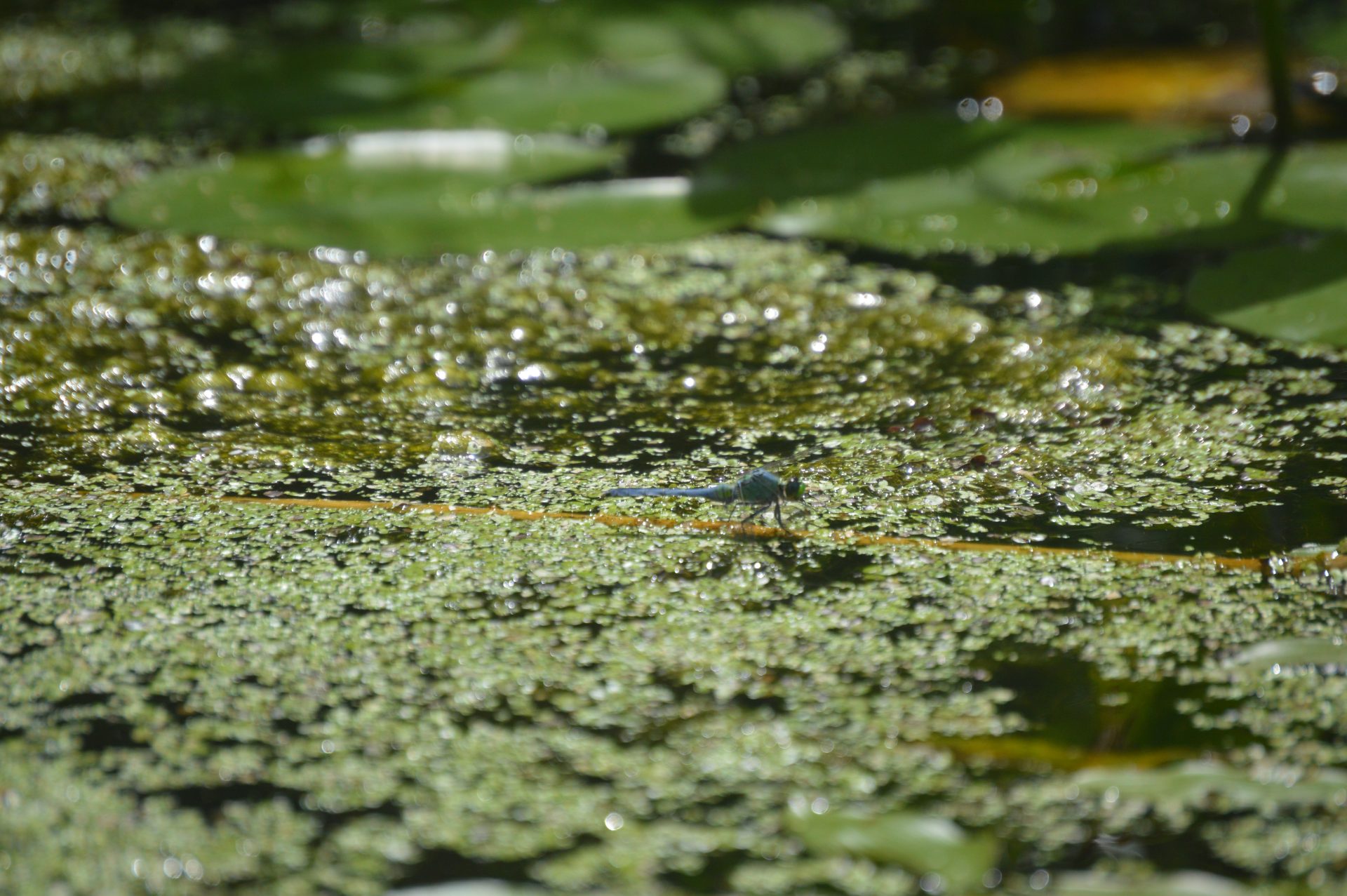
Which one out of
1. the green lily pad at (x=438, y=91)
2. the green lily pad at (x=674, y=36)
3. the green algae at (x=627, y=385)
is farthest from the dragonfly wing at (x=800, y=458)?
the green lily pad at (x=674, y=36)

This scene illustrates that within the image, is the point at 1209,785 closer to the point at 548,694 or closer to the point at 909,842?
the point at 909,842

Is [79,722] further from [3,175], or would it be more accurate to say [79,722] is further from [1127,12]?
[1127,12]

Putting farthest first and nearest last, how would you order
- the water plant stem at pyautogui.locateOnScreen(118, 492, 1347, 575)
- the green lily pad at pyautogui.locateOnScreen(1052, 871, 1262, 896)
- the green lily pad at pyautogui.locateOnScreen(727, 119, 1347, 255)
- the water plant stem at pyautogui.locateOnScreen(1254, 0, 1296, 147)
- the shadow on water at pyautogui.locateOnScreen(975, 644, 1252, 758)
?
the water plant stem at pyautogui.locateOnScreen(1254, 0, 1296, 147), the green lily pad at pyautogui.locateOnScreen(727, 119, 1347, 255), the water plant stem at pyautogui.locateOnScreen(118, 492, 1347, 575), the shadow on water at pyautogui.locateOnScreen(975, 644, 1252, 758), the green lily pad at pyautogui.locateOnScreen(1052, 871, 1262, 896)

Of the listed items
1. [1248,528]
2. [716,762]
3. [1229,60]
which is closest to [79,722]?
[716,762]

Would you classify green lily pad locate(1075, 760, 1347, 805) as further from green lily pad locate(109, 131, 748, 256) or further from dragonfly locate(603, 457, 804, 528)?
green lily pad locate(109, 131, 748, 256)

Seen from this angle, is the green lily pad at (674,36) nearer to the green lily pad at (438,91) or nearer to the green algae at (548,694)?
the green lily pad at (438,91)

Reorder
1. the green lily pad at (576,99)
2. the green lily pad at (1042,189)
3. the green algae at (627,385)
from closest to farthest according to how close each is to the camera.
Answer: the green algae at (627,385) → the green lily pad at (1042,189) → the green lily pad at (576,99)

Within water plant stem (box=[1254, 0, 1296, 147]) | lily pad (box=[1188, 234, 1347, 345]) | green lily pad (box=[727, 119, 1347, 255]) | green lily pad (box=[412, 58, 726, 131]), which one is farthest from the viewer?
green lily pad (box=[412, 58, 726, 131])

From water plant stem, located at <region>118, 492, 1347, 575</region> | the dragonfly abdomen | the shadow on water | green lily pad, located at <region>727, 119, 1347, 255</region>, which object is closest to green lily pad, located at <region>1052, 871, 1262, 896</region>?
the shadow on water
